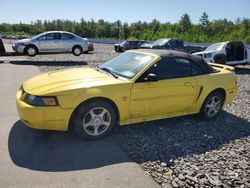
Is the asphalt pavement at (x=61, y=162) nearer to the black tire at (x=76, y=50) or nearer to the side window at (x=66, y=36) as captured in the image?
the side window at (x=66, y=36)

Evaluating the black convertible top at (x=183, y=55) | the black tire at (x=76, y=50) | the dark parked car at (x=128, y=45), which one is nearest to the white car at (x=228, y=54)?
the black tire at (x=76, y=50)

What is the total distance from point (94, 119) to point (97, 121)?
0.07 meters

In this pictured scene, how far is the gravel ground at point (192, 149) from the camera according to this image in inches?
144

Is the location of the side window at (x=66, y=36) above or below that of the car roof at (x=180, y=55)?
above

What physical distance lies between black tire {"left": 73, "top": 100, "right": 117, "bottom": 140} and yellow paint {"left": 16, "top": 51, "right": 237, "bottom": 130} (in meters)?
0.13

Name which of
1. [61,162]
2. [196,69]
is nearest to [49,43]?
[196,69]

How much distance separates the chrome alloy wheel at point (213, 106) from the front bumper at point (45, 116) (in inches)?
121

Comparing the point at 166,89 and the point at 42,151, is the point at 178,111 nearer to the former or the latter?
the point at 166,89

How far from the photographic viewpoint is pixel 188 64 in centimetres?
552

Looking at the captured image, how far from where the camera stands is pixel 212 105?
589cm

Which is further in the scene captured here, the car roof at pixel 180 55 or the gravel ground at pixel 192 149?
the car roof at pixel 180 55

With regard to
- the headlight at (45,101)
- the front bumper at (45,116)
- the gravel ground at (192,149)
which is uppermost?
the headlight at (45,101)

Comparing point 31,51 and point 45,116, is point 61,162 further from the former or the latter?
point 31,51

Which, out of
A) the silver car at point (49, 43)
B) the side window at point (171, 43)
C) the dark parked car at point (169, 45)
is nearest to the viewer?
the silver car at point (49, 43)
